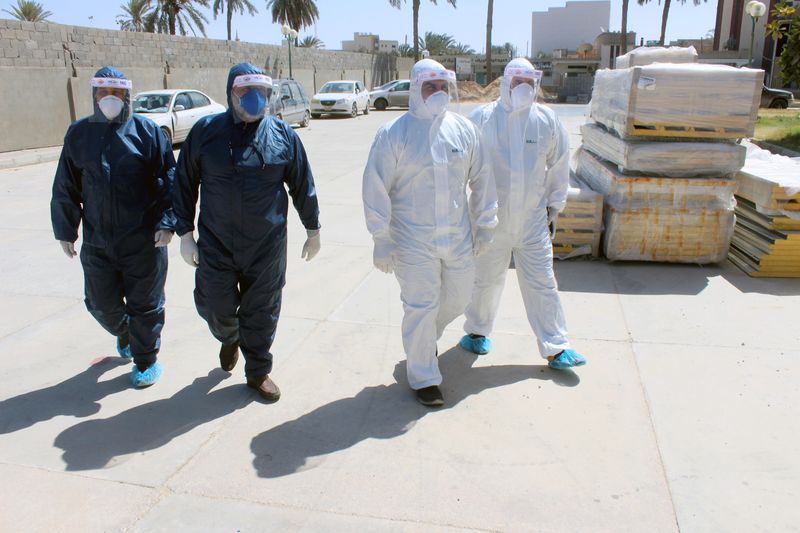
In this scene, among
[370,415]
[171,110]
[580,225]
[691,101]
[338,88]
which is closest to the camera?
[370,415]

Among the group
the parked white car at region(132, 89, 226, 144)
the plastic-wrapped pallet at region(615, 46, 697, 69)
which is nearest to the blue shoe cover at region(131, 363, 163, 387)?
the plastic-wrapped pallet at region(615, 46, 697, 69)

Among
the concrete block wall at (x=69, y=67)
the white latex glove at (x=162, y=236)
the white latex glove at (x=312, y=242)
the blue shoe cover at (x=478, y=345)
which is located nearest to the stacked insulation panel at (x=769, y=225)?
the blue shoe cover at (x=478, y=345)

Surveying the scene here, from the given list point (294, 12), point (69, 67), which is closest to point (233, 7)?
point (294, 12)

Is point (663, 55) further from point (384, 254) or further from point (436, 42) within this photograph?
point (436, 42)

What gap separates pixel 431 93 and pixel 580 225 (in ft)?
10.7

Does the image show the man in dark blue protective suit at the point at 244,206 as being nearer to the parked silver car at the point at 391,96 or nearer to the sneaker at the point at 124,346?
the sneaker at the point at 124,346

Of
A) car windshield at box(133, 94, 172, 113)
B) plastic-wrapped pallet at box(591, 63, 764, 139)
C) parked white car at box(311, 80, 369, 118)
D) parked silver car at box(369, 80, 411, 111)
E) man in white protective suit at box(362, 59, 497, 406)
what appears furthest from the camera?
parked silver car at box(369, 80, 411, 111)

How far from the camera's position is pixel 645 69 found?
5664 mm

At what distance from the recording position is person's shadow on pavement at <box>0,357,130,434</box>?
352cm

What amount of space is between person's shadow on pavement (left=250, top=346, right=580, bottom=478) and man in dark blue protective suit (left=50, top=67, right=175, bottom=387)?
3.65 ft

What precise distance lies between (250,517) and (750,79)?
5280 mm

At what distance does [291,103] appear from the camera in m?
21.0

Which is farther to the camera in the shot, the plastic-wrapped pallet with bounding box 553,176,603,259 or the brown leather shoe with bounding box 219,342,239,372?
the plastic-wrapped pallet with bounding box 553,176,603,259

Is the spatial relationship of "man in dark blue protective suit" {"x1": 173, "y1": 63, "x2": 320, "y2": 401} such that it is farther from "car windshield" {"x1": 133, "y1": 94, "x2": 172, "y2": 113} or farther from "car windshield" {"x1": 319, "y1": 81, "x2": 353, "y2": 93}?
"car windshield" {"x1": 319, "y1": 81, "x2": 353, "y2": 93}
